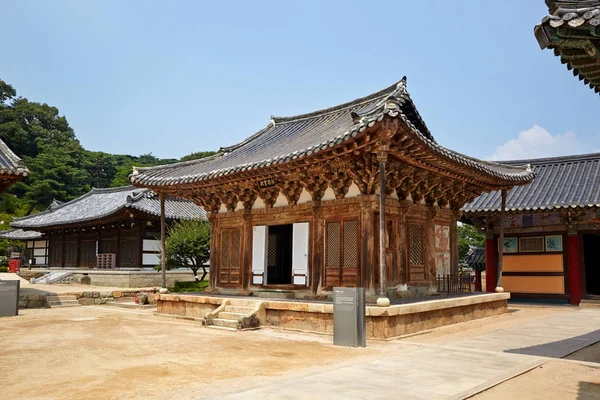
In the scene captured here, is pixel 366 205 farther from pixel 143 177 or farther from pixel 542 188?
pixel 542 188

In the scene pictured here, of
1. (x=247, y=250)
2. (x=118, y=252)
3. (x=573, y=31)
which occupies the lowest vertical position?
(x=118, y=252)

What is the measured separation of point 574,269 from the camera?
786 inches

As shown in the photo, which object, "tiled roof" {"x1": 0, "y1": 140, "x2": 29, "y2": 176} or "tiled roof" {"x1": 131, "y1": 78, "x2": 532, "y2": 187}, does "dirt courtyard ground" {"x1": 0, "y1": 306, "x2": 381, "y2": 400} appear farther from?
"tiled roof" {"x1": 0, "y1": 140, "x2": 29, "y2": 176}

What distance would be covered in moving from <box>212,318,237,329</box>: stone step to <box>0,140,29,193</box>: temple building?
9.91 m

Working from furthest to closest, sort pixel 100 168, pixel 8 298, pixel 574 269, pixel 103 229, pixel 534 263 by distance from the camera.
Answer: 1. pixel 100 168
2. pixel 103 229
3. pixel 534 263
4. pixel 574 269
5. pixel 8 298

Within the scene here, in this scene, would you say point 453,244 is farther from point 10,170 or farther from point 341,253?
point 10,170

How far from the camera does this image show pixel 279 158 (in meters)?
12.8

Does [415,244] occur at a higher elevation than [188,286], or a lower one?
higher

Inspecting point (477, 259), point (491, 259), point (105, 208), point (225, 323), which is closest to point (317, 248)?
point (225, 323)

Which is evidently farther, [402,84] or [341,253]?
[402,84]

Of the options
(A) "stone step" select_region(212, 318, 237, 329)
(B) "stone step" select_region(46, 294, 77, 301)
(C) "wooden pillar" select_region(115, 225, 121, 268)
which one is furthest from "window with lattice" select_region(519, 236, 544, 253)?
(C) "wooden pillar" select_region(115, 225, 121, 268)

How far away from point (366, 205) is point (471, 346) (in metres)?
4.44

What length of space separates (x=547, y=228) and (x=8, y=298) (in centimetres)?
2148

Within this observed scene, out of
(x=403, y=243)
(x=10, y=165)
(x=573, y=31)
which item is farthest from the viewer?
(x=10, y=165)
